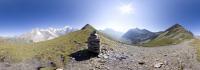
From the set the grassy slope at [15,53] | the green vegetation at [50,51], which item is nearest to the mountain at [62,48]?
the green vegetation at [50,51]

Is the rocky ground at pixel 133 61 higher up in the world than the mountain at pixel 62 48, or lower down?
lower down

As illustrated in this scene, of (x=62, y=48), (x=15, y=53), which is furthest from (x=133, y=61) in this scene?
(x=15, y=53)

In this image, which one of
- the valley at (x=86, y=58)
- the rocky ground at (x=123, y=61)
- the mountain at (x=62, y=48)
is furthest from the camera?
the mountain at (x=62, y=48)

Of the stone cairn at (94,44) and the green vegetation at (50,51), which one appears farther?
the green vegetation at (50,51)

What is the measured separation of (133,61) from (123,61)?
3.38 metres

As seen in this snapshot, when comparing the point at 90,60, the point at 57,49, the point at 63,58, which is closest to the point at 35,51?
the point at 57,49

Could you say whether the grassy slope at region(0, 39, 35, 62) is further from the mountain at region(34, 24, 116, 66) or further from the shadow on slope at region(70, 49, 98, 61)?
the shadow on slope at region(70, 49, 98, 61)

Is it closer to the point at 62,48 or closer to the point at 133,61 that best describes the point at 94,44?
the point at 133,61

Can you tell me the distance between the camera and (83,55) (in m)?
110

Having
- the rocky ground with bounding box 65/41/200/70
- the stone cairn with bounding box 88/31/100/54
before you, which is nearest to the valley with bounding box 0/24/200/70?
the rocky ground with bounding box 65/41/200/70

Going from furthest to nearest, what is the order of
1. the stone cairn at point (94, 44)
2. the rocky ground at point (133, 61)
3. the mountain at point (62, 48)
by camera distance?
the mountain at point (62, 48) < the stone cairn at point (94, 44) < the rocky ground at point (133, 61)

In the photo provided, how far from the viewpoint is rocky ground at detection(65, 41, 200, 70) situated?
96.6 metres

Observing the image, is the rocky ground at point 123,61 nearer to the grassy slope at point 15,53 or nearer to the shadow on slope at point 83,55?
the shadow on slope at point 83,55

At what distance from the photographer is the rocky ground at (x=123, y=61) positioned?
96.9m
